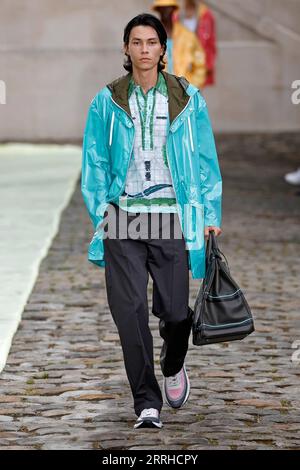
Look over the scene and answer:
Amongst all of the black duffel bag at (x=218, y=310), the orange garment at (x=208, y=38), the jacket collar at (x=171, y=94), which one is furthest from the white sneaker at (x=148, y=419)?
the orange garment at (x=208, y=38)

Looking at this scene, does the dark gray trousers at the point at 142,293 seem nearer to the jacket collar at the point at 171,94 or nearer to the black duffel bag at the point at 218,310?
the black duffel bag at the point at 218,310

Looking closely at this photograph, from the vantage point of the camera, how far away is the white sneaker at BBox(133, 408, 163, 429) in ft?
21.2

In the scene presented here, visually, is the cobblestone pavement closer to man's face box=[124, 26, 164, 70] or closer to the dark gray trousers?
the dark gray trousers

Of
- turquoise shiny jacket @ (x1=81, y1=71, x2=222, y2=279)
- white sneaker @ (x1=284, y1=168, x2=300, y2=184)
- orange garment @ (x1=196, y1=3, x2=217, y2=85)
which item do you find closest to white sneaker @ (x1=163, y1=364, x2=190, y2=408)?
turquoise shiny jacket @ (x1=81, y1=71, x2=222, y2=279)

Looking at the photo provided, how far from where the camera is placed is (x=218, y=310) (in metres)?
6.49

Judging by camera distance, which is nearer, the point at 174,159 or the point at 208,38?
the point at 174,159

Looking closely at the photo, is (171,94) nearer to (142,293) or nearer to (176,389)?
(142,293)

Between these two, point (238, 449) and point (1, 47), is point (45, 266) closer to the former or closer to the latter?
point (238, 449)

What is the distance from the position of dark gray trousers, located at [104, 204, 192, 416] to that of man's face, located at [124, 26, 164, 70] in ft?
2.17

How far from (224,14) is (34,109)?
3.33 m

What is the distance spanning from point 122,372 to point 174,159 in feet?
5.69

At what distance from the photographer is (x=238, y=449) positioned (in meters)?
6.13

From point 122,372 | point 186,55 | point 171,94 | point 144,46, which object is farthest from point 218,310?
point 186,55
